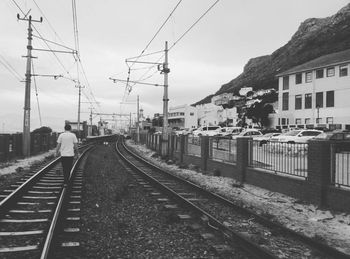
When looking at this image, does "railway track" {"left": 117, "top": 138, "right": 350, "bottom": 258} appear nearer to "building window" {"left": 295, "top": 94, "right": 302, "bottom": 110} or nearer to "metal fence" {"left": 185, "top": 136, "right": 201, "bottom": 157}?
"metal fence" {"left": 185, "top": 136, "right": 201, "bottom": 157}

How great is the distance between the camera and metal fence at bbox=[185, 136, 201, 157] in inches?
845

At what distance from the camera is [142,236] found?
23.3 feet

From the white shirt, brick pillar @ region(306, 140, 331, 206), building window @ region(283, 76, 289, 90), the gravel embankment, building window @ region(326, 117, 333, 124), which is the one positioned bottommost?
the gravel embankment

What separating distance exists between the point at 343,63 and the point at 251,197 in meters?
47.9

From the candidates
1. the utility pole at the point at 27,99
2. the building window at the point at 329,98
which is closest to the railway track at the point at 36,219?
the utility pole at the point at 27,99

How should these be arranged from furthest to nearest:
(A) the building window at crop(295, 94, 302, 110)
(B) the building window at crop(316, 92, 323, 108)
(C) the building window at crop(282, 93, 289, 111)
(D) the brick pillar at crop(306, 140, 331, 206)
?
(C) the building window at crop(282, 93, 289, 111) → (A) the building window at crop(295, 94, 302, 110) → (B) the building window at crop(316, 92, 323, 108) → (D) the brick pillar at crop(306, 140, 331, 206)

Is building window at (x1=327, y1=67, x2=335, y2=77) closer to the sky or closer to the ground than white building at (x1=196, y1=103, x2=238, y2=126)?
closer to the sky

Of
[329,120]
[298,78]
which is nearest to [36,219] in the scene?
[329,120]

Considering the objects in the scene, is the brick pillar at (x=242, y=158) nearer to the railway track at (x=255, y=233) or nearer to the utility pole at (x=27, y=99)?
the railway track at (x=255, y=233)

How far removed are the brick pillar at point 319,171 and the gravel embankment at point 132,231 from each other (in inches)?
163

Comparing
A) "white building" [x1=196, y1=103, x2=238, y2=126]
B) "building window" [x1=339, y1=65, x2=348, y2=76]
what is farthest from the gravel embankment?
"white building" [x1=196, y1=103, x2=238, y2=126]

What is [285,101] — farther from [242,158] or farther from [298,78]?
[242,158]

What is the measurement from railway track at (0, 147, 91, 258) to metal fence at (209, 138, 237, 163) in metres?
6.92

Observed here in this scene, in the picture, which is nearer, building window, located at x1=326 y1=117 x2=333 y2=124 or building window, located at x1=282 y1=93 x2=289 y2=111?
building window, located at x1=326 y1=117 x2=333 y2=124
